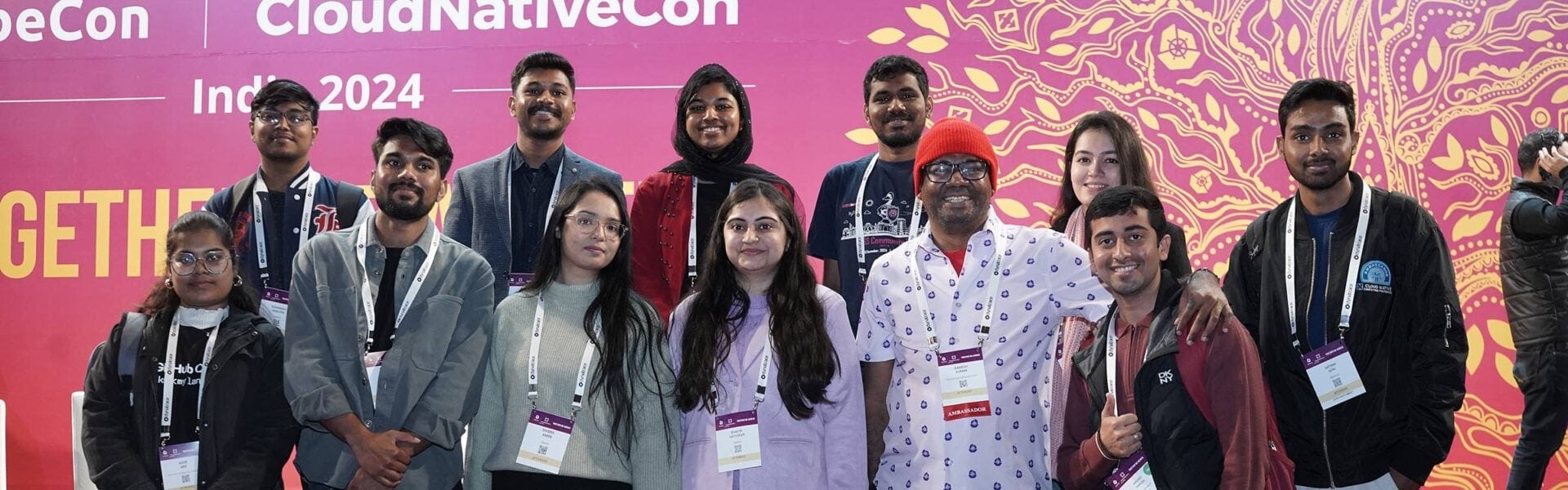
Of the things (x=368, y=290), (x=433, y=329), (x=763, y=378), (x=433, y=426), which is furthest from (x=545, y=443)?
(x=368, y=290)

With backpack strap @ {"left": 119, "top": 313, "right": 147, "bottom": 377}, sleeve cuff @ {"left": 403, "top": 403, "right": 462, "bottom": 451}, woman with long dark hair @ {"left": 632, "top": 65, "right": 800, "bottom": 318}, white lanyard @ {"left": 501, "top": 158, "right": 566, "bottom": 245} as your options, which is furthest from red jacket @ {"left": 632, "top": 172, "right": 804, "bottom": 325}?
backpack strap @ {"left": 119, "top": 313, "right": 147, "bottom": 377}

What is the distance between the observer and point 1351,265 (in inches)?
120

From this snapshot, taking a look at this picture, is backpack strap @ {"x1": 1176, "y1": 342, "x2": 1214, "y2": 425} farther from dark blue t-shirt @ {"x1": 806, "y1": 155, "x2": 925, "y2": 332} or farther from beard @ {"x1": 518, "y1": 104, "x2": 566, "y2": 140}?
beard @ {"x1": 518, "y1": 104, "x2": 566, "y2": 140}

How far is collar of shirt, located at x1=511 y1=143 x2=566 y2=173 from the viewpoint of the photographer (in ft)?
12.9

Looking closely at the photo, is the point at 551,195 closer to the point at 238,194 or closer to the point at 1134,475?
the point at 238,194

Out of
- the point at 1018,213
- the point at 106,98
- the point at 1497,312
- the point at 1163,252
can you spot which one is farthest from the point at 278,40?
the point at 1497,312

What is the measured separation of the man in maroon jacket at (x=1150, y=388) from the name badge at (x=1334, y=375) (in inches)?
14.1

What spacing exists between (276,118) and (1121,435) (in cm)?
282

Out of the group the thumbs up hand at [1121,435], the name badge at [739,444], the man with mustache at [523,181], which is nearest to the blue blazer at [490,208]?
the man with mustache at [523,181]

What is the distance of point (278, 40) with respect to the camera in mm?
5398

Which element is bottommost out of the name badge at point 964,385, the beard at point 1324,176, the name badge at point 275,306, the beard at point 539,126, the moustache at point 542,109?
the name badge at point 964,385

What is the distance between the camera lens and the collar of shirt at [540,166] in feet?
12.9

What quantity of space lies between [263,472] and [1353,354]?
289 cm

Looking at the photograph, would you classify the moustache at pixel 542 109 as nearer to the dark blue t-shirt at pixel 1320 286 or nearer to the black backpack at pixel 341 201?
the black backpack at pixel 341 201
